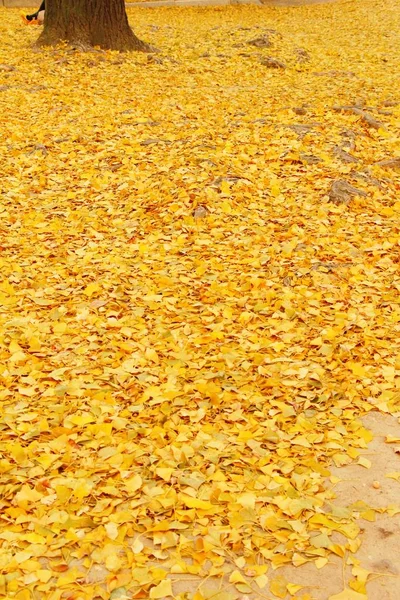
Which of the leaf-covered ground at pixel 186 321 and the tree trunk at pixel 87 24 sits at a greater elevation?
the tree trunk at pixel 87 24

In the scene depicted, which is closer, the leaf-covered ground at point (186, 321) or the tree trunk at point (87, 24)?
the leaf-covered ground at point (186, 321)

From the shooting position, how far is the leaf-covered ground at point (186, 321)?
3199 millimetres

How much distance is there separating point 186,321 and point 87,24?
7.27 metres

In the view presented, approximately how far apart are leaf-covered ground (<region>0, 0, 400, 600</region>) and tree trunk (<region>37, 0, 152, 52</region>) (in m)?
1.02

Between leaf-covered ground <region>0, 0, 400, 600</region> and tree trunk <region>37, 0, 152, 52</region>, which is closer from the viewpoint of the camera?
leaf-covered ground <region>0, 0, 400, 600</region>

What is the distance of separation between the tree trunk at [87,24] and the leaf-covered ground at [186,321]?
102 cm

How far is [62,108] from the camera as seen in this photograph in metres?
8.77

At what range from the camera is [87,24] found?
34.8ft

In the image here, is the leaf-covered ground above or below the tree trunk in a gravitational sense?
below

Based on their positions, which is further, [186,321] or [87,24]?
[87,24]

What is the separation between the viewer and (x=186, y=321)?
16.2 ft

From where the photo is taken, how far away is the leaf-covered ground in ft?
10.5

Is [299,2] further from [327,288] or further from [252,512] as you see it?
[252,512]

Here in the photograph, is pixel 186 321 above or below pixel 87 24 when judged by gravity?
below
